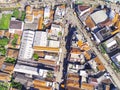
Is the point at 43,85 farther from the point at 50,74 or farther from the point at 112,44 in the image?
the point at 112,44

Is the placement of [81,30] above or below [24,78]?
above

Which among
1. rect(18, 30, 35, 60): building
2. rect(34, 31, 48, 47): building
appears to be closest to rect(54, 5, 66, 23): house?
rect(34, 31, 48, 47): building

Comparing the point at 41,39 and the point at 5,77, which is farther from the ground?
the point at 41,39

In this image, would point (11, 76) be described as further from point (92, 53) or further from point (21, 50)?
point (92, 53)

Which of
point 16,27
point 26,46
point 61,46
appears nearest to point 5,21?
point 16,27

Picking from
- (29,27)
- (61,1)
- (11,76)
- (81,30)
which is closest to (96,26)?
(81,30)

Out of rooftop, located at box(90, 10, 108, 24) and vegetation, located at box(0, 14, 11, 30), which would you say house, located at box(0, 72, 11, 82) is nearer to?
vegetation, located at box(0, 14, 11, 30)
